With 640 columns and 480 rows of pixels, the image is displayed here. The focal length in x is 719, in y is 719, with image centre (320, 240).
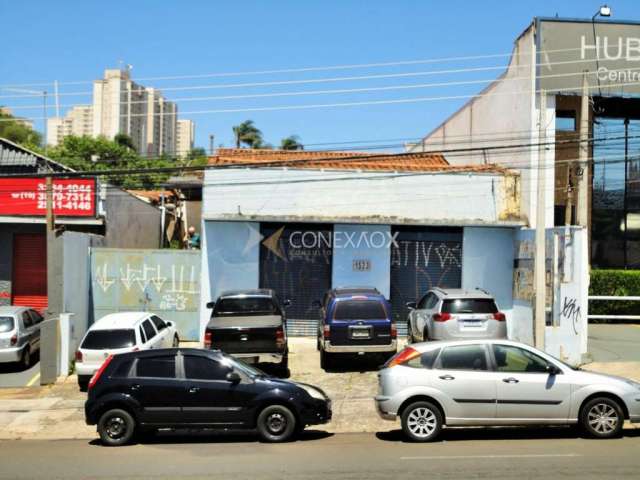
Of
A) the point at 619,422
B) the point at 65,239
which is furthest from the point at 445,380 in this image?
the point at 65,239

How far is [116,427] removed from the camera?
35.2 ft

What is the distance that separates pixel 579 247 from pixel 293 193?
8.31 m

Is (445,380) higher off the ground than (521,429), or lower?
higher

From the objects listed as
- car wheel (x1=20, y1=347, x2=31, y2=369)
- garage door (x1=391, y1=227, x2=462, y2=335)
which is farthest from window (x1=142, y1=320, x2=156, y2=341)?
garage door (x1=391, y1=227, x2=462, y2=335)

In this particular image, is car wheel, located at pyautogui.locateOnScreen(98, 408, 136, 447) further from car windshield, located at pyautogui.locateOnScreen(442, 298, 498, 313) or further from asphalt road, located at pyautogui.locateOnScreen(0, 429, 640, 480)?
car windshield, located at pyautogui.locateOnScreen(442, 298, 498, 313)

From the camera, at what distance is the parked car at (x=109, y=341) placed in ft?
49.8

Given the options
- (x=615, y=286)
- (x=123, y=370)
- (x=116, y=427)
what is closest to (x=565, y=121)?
(x=615, y=286)

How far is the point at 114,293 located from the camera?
21250 millimetres

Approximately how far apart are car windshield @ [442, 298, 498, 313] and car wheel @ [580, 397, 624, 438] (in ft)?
18.1

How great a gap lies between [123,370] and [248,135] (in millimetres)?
54546

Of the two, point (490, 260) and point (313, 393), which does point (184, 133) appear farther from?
point (313, 393)

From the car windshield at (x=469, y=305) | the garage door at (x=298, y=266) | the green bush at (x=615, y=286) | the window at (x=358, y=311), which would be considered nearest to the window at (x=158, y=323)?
the garage door at (x=298, y=266)

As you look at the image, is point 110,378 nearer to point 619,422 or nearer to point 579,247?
point 619,422

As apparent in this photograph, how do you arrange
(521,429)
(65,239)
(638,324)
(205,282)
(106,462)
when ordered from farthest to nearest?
(638,324)
(205,282)
(65,239)
(521,429)
(106,462)
